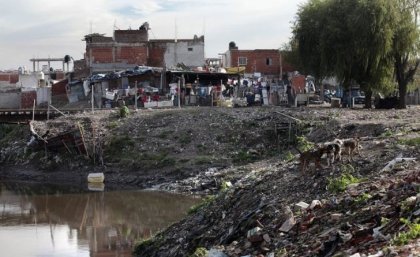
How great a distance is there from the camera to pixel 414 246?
345 inches

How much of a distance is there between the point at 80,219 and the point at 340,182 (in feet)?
48.5

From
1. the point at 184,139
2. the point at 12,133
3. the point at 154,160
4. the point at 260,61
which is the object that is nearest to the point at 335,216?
the point at 154,160

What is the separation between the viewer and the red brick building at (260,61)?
66938mm

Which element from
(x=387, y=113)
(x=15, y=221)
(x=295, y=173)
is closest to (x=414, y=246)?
(x=295, y=173)

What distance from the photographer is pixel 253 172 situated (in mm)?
23344

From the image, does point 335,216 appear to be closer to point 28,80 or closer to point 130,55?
point 130,55

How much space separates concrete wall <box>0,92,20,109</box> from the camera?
192 feet

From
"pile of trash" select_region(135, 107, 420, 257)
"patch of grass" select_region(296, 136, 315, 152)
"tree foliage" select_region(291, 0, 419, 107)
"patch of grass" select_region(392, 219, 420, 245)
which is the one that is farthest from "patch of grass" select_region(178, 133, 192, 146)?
"patch of grass" select_region(392, 219, 420, 245)

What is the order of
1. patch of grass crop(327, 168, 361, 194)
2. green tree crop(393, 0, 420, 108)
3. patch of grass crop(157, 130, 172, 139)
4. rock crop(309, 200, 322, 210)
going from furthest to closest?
green tree crop(393, 0, 420, 108)
patch of grass crop(157, 130, 172, 139)
patch of grass crop(327, 168, 361, 194)
rock crop(309, 200, 322, 210)

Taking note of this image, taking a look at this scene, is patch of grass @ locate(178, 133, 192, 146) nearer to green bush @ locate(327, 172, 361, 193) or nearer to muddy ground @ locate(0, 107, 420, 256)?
muddy ground @ locate(0, 107, 420, 256)

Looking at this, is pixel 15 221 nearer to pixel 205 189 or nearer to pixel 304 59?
pixel 205 189

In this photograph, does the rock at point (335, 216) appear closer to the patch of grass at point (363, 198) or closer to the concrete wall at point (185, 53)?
the patch of grass at point (363, 198)

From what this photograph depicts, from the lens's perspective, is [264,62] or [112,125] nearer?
[112,125]

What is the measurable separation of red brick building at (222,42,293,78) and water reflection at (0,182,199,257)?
1458 inches
